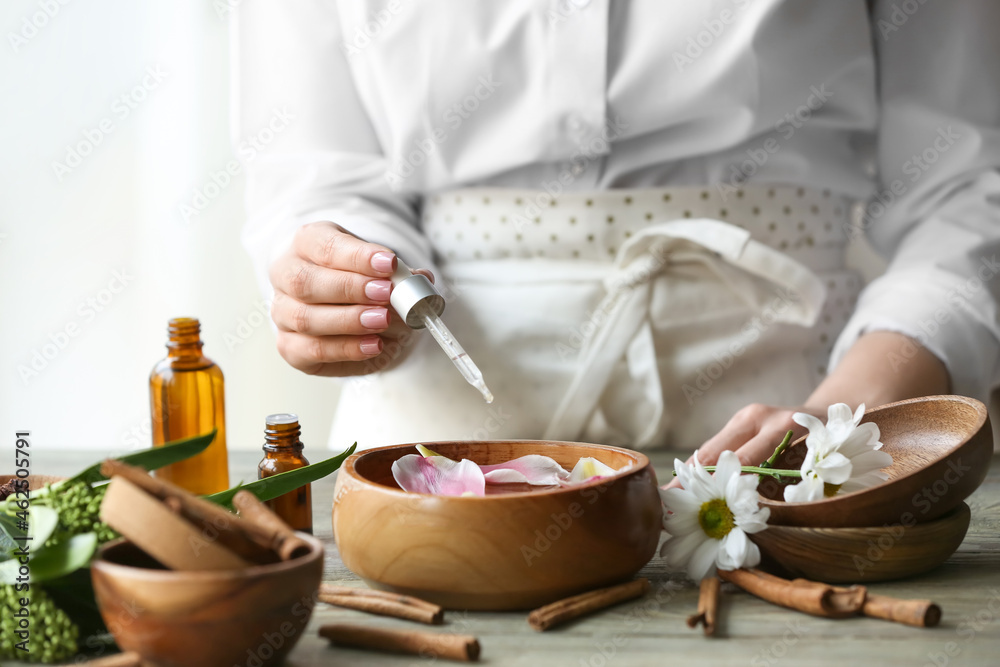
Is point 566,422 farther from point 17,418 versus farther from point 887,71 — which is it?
point 17,418

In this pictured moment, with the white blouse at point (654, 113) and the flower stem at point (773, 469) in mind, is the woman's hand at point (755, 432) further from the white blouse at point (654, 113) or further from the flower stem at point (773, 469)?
the white blouse at point (654, 113)

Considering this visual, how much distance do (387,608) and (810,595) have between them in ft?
0.77

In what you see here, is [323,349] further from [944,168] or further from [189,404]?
[944,168]

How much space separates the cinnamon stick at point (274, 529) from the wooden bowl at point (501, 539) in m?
0.07

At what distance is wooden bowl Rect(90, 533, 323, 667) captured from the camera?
0.35 metres

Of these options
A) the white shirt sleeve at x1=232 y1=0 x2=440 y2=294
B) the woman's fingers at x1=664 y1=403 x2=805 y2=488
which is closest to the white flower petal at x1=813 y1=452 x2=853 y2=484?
the woman's fingers at x1=664 y1=403 x2=805 y2=488

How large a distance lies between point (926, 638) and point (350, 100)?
3.00 ft

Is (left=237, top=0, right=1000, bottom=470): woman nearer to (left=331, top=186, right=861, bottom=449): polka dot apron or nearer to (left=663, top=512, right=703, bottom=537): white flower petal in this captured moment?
(left=331, top=186, right=861, bottom=449): polka dot apron

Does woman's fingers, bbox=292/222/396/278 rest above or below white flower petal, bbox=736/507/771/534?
above

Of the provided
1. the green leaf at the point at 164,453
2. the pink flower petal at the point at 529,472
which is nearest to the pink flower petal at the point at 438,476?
the pink flower petal at the point at 529,472

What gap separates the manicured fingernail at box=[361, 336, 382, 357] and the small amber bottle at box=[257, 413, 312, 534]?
19cm

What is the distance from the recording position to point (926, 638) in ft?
1.43

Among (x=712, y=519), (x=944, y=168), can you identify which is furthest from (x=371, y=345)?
(x=944, y=168)

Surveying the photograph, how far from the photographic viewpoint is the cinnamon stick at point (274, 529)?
39cm
